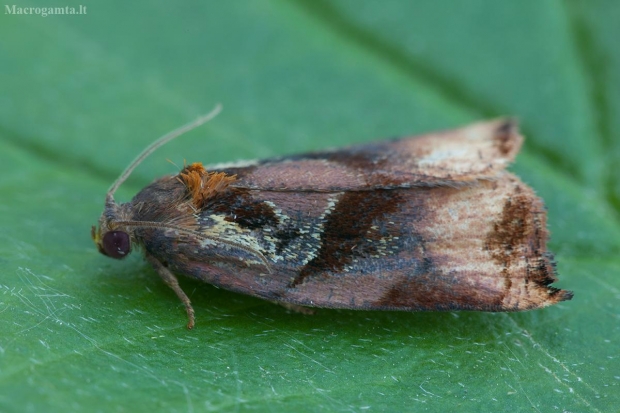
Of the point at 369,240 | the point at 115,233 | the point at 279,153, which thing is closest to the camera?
the point at 369,240

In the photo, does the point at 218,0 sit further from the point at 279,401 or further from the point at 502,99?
the point at 279,401

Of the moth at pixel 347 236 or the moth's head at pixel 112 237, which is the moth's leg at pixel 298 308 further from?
the moth's head at pixel 112 237

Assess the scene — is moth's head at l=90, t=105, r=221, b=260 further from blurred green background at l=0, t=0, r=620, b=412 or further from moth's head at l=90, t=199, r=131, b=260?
blurred green background at l=0, t=0, r=620, b=412

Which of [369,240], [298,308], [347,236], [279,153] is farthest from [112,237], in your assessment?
[279,153]

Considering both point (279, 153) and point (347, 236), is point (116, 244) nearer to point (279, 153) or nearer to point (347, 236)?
point (347, 236)

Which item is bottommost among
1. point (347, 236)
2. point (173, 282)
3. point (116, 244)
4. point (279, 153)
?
point (173, 282)

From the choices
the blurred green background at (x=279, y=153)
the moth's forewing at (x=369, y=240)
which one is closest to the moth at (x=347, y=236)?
the moth's forewing at (x=369, y=240)

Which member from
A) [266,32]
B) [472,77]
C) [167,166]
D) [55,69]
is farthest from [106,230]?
[472,77]

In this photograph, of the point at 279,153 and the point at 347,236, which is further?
the point at 279,153
